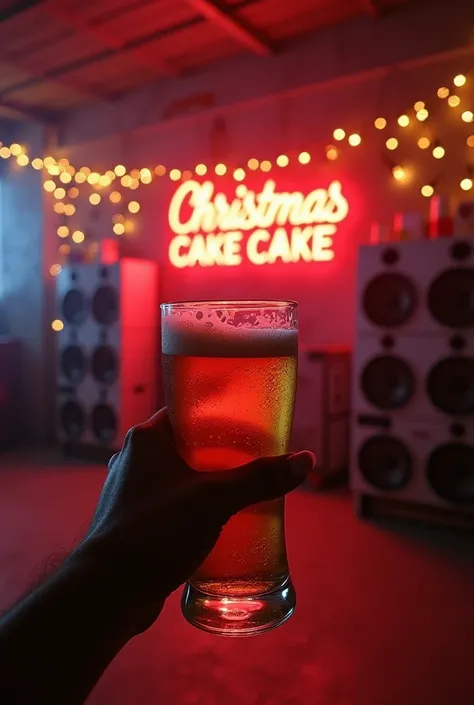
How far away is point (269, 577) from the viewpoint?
Result: 64 centimetres

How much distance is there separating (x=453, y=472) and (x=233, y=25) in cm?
249

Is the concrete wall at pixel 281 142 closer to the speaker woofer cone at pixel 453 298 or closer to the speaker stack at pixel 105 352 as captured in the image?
the speaker stack at pixel 105 352

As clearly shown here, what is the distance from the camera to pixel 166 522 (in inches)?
20.7

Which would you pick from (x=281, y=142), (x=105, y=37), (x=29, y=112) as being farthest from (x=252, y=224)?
(x=29, y=112)

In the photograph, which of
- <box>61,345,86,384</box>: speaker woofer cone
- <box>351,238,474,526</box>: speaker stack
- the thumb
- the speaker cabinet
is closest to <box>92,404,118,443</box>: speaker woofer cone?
<box>61,345,86,384</box>: speaker woofer cone

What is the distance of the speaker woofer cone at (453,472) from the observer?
7.43 feet

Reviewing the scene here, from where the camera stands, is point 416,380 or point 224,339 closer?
point 224,339

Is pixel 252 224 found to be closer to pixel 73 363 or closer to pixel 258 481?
pixel 73 363

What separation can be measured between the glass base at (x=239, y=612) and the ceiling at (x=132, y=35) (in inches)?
114

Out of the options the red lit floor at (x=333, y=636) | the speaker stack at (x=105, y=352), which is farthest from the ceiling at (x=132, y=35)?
the red lit floor at (x=333, y=636)

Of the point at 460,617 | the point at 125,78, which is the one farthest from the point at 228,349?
the point at 125,78

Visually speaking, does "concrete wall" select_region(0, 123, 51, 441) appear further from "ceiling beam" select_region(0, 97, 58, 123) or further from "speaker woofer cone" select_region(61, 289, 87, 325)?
"speaker woofer cone" select_region(61, 289, 87, 325)

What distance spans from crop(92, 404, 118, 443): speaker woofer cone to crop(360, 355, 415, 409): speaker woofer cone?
174 centimetres

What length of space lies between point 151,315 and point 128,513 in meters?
3.25
